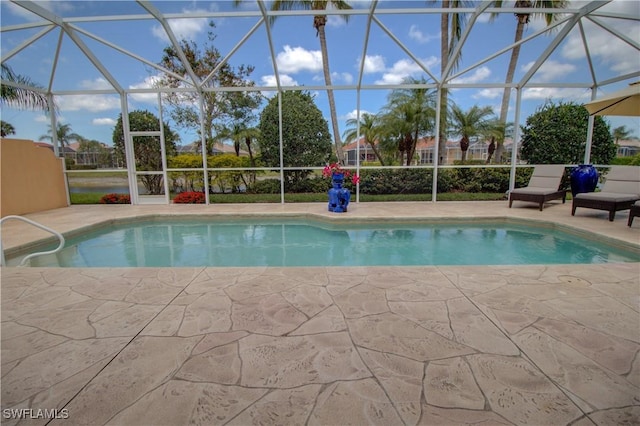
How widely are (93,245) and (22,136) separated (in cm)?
485

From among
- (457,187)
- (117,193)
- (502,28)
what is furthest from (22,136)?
(502,28)

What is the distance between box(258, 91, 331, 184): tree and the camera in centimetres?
1003

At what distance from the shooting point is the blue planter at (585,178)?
7.46m

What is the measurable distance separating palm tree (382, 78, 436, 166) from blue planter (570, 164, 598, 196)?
4411 mm

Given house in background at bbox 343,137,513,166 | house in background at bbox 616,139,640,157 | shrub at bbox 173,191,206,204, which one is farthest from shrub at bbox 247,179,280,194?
house in background at bbox 616,139,640,157

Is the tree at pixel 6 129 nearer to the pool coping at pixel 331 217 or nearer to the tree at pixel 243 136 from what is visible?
the pool coping at pixel 331 217

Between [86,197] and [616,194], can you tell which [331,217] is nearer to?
[616,194]

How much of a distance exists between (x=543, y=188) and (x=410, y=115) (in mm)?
4679

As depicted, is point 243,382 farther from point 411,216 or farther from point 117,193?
point 117,193

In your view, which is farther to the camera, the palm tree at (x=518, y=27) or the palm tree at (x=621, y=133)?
the palm tree at (x=518, y=27)

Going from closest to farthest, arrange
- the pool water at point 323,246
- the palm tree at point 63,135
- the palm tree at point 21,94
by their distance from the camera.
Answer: the pool water at point 323,246
the palm tree at point 21,94
the palm tree at point 63,135

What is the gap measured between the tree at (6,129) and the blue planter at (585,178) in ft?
46.4

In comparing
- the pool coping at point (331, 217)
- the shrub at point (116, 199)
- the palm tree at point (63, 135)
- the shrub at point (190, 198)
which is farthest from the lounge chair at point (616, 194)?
the palm tree at point (63, 135)

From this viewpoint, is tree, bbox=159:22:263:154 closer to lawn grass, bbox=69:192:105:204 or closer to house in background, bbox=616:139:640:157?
lawn grass, bbox=69:192:105:204
